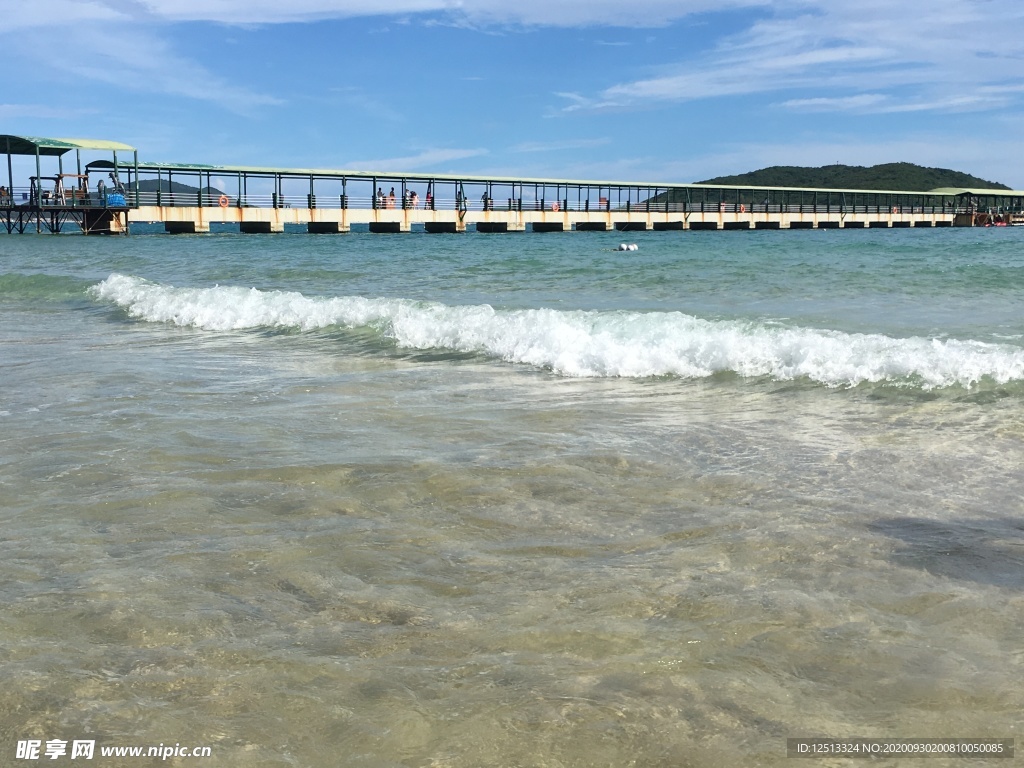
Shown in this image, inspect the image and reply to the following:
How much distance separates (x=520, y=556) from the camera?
131 inches

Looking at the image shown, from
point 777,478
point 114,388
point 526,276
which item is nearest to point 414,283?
point 526,276

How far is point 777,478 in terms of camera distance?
171 inches

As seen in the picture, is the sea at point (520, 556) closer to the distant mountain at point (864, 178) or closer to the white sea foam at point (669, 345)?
the white sea foam at point (669, 345)

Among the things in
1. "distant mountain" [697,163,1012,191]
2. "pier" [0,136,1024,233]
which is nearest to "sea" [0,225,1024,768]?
"pier" [0,136,1024,233]

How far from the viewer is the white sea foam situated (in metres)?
6.96

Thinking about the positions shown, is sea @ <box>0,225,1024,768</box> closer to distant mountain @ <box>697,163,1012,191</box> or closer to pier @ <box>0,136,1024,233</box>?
pier @ <box>0,136,1024,233</box>

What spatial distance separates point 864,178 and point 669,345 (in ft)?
500

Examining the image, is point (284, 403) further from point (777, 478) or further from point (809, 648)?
point (809, 648)

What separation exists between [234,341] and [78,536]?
7142mm

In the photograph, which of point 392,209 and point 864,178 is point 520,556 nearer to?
point 392,209

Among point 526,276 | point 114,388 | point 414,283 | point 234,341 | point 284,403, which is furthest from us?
point 526,276

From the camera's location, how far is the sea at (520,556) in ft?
7.37

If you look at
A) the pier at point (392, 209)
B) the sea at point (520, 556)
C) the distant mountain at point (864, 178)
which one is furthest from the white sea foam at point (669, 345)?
the distant mountain at point (864, 178)

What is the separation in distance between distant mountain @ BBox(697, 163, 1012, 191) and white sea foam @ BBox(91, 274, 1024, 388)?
431 ft
